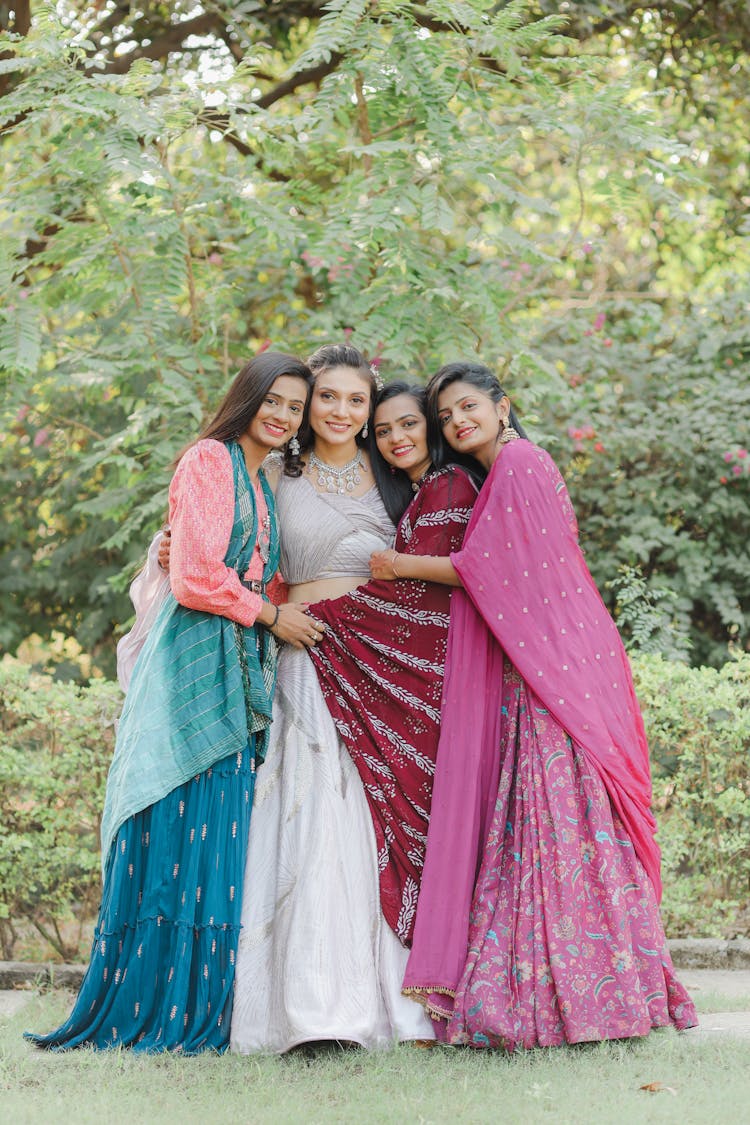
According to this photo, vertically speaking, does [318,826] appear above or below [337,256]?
below

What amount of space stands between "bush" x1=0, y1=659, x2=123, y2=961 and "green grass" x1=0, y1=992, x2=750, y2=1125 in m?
1.23

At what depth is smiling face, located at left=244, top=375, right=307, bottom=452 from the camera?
153 inches

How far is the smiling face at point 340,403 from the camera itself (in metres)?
4.00

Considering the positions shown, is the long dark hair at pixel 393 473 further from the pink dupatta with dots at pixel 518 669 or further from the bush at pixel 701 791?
the bush at pixel 701 791

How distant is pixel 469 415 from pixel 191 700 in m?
1.27

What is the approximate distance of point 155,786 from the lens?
3.68 meters

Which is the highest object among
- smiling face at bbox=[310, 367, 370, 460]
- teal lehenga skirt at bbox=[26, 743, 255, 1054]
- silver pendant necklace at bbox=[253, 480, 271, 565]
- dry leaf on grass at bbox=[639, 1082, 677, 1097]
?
smiling face at bbox=[310, 367, 370, 460]

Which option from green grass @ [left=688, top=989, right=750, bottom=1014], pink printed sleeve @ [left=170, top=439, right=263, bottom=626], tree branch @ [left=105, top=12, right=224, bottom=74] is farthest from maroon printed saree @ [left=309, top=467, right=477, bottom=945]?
tree branch @ [left=105, top=12, right=224, bottom=74]

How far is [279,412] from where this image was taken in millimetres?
3883

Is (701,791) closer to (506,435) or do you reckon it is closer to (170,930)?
(506,435)

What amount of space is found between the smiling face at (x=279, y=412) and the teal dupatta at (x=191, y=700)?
12cm

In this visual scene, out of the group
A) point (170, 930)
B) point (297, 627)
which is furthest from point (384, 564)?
point (170, 930)

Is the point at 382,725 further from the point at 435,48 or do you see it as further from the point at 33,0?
the point at 33,0

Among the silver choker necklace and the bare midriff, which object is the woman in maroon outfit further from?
the silver choker necklace
